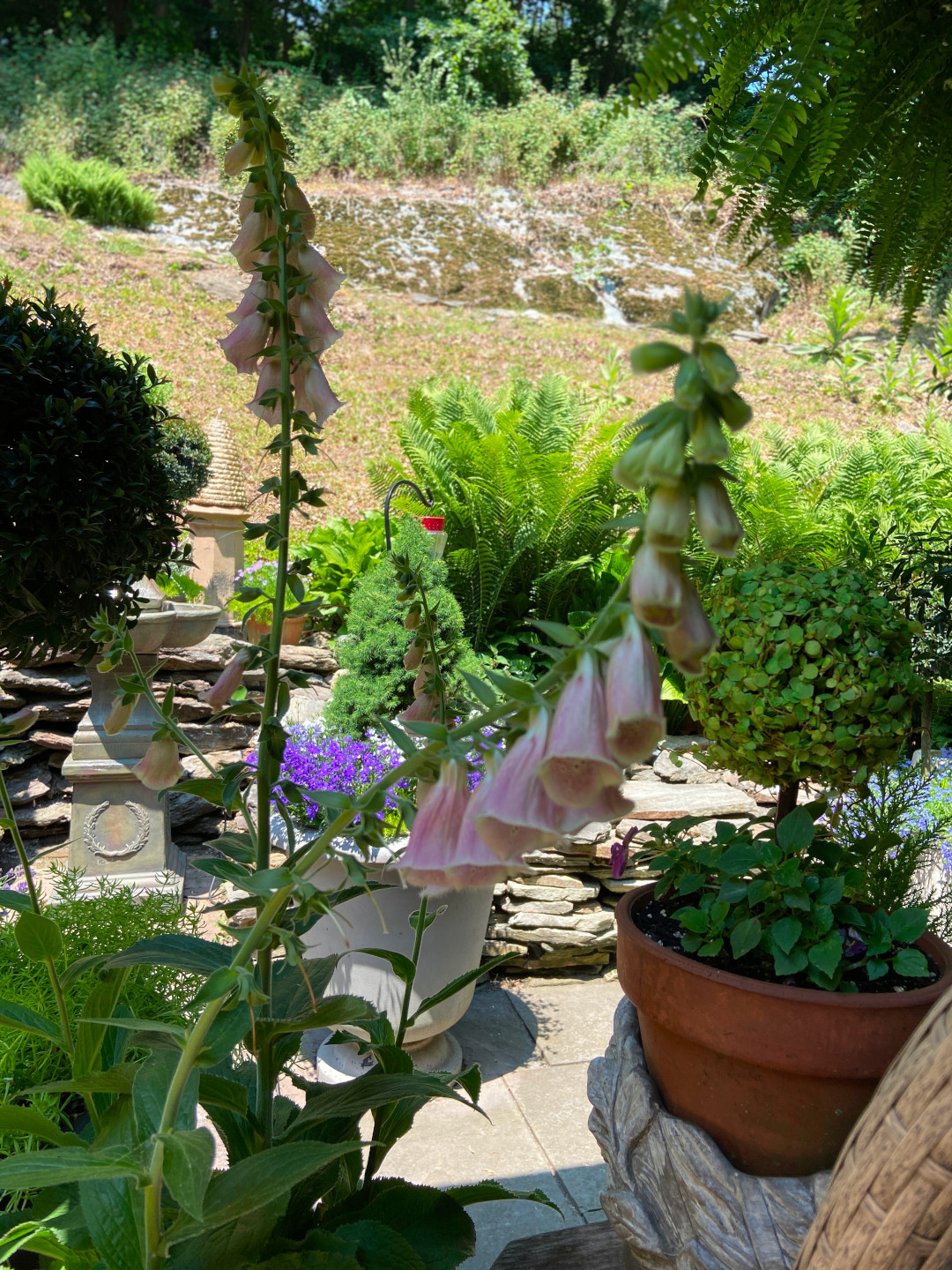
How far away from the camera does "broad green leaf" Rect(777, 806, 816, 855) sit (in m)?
1.35

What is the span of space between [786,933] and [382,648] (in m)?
1.87

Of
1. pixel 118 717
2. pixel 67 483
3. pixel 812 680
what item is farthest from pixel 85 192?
pixel 118 717

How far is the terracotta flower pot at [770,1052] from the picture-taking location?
1138 millimetres

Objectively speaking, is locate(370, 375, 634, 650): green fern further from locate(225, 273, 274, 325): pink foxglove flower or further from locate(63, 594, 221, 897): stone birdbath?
locate(225, 273, 274, 325): pink foxglove flower

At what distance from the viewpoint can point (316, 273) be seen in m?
0.88

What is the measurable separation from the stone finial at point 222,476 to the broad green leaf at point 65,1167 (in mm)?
3945

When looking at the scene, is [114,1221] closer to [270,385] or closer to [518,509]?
[270,385]

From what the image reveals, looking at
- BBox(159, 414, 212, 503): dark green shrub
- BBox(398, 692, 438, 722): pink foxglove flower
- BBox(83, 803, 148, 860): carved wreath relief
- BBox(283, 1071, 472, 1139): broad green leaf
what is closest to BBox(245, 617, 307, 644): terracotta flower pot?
BBox(398, 692, 438, 722): pink foxglove flower

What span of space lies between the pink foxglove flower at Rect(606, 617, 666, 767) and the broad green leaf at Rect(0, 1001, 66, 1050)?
849 millimetres

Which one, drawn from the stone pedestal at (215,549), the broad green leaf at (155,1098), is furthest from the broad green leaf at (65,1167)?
the stone pedestal at (215,549)

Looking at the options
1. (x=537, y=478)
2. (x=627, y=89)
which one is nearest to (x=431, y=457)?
(x=537, y=478)

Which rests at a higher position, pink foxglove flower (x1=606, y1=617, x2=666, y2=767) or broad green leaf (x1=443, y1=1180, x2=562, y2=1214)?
Answer: pink foxglove flower (x1=606, y1=617, x2=666, y2=767)

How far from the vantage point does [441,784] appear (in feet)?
1.85

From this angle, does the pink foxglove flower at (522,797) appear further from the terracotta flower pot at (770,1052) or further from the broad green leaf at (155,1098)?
the terracotta flower pot at (770,1052)
